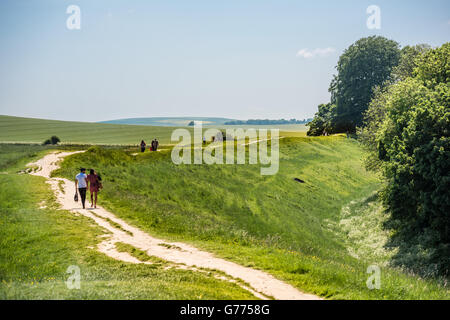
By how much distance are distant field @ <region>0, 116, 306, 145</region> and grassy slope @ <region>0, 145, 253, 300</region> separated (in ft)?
296

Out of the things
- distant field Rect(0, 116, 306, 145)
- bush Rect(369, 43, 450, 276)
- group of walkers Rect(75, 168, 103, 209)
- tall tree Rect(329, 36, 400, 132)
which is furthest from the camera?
distant field Rect(0, 116, 306, 145)

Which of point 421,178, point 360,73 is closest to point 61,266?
point 421,178

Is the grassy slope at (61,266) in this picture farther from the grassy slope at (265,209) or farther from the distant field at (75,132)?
the distant field at (75,132)

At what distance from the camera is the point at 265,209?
1475 inches

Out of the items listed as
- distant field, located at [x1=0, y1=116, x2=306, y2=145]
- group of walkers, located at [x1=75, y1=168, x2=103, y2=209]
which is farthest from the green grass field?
distant field, located at [x1=0, y1=116, x2=306, y2=145]

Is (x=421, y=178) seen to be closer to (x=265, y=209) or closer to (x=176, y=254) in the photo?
(x=265, y=209)

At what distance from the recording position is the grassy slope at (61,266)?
10203 mm

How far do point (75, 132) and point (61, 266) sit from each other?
13108 cm

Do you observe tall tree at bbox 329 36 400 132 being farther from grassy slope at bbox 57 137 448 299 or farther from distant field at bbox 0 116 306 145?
distant field at bbox 0 116 306 145

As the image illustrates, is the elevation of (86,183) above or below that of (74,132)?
below

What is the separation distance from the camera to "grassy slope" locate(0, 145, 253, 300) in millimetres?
10203

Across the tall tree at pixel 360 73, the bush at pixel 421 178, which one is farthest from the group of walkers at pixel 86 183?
the tall tree at pixel 360 73

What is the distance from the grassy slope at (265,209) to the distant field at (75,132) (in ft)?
225
